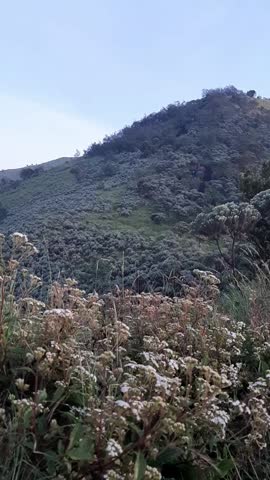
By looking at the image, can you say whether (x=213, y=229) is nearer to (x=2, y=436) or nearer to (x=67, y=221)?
(x=2, y=436)

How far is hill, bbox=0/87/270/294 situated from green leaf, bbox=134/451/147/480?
12525mm

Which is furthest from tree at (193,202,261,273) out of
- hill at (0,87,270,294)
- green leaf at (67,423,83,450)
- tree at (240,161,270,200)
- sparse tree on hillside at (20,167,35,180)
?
sparse tree on hillside at (20,167,35,180)

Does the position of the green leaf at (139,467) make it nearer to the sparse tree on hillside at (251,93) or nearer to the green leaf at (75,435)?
the green leaf at (75,435)

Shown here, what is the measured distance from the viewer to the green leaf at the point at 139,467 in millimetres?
1493

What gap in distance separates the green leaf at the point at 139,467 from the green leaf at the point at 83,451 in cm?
13

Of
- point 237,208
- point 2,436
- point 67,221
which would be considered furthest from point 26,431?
point 67,221

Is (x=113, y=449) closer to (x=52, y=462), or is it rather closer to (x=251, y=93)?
(x=52, y=462)

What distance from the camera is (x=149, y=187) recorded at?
118ft

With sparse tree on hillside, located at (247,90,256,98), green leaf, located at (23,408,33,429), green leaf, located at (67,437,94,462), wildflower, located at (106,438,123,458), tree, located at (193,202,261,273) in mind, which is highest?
sparse tree on hillside, located at (247,90,256,98)

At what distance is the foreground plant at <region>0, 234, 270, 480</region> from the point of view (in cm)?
161

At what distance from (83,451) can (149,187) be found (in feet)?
114

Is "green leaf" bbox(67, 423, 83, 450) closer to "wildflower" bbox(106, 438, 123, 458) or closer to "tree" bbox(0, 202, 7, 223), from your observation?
"wildflower" bbox(106, 438, 123, 458)

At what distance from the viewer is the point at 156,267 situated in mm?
16969

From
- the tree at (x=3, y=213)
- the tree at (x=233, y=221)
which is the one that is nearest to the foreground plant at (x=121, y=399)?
the tree at (x=233, y=221)
